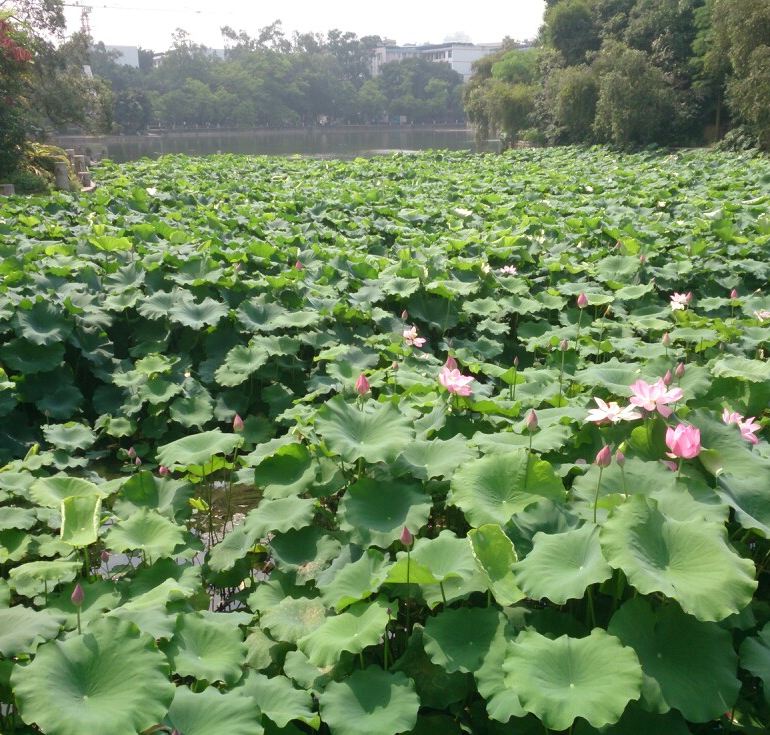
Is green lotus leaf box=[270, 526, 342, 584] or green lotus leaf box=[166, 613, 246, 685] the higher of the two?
green lotus leaf box=[166, 613, 246, 685]

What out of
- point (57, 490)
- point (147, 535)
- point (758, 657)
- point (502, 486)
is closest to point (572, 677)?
point (758, 657)

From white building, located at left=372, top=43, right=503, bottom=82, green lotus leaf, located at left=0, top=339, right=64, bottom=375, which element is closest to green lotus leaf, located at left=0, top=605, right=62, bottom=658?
green lotus leaf, located at left=0, top=339, right=64, bottom=375

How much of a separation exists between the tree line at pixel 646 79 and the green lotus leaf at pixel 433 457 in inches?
728

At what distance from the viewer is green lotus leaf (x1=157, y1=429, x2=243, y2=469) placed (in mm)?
2459

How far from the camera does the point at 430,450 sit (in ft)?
7.05

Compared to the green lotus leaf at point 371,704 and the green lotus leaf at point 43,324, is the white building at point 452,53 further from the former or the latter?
the green lotus leaf at point 371,704

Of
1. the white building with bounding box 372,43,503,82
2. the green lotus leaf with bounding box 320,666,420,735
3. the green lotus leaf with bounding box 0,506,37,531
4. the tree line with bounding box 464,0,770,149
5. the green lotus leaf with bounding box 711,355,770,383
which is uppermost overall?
the white building with bounding box 372,43,503,82

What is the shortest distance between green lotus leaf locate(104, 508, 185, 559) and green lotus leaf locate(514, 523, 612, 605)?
1.04 m

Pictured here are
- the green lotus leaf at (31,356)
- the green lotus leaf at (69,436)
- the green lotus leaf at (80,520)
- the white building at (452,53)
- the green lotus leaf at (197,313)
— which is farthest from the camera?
the white building at (452,53)

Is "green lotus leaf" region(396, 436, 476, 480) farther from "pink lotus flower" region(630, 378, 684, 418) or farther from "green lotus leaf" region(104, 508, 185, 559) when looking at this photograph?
"green lotus leaf" region(104, 508, 185, 559)

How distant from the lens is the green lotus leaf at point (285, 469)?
2.27 meters

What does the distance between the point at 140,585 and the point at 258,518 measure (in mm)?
365

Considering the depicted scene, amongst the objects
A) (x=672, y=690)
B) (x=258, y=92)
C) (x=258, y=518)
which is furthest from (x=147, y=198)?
(x=258, y=92)

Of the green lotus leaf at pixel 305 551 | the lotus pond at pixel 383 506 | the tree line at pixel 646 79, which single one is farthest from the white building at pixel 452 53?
the green lotus leaf at pixel 305 551
